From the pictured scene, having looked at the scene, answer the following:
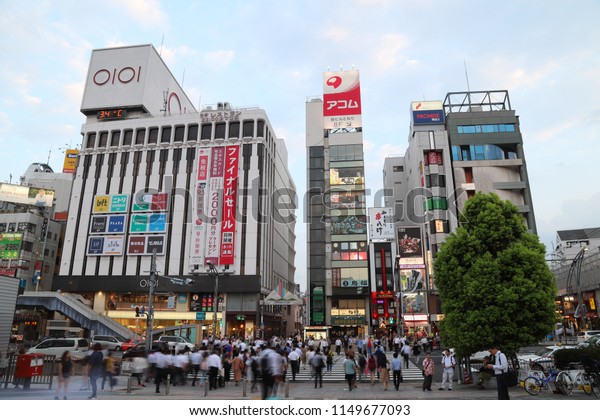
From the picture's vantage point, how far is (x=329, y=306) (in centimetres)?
6981

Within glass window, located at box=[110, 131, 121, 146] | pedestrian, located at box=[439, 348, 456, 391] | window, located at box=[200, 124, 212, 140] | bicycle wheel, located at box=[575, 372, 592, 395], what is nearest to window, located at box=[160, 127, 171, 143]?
window, located at box=[200, 124, 212, 140]

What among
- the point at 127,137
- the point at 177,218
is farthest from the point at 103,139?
the point at 177,218

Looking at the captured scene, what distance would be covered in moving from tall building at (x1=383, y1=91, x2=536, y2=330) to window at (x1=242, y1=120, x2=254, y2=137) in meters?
26.2

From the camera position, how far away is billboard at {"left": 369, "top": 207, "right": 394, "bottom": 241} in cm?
6406

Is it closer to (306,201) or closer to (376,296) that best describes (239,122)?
(306,201)

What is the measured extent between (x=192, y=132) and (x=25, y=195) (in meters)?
36.5

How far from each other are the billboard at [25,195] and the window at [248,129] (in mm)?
42088

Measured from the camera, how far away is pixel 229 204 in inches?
2275

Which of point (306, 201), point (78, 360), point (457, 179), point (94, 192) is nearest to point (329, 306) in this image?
point (306, 201)

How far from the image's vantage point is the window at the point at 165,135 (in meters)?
63.8

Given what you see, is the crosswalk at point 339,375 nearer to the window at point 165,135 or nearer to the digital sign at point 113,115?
the window at point 165,135

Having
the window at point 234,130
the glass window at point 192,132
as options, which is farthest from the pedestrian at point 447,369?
the glass window at point 192,132

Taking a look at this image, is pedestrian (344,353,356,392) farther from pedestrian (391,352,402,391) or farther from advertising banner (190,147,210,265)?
advertising banner (190,147,210,265)

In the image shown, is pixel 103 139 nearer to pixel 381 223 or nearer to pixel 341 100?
pixel 341 100
